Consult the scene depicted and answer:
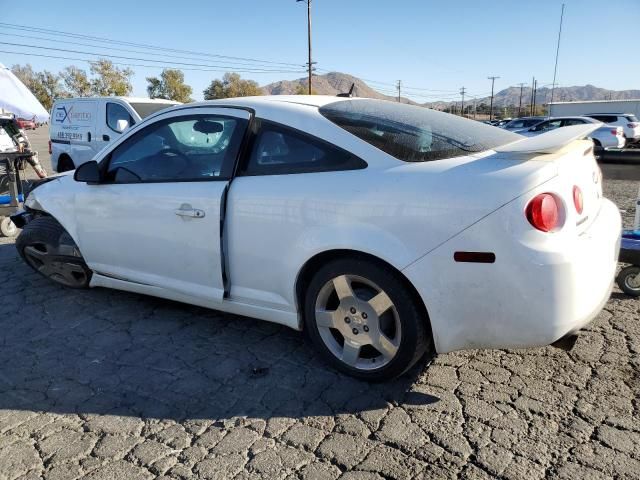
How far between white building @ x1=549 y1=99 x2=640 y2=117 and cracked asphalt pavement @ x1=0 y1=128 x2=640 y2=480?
167 ft

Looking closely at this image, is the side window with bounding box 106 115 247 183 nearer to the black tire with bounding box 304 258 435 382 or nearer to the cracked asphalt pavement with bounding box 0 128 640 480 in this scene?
the black tire with bounding box 304 258 435 382

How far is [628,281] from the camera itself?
391cm

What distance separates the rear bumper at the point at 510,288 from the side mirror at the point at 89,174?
247cm

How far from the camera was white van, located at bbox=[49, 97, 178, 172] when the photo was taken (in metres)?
9.72

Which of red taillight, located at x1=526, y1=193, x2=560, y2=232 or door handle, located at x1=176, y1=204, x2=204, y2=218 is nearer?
red taillight, located at x1=526, y1=193, x2=560, y2=232

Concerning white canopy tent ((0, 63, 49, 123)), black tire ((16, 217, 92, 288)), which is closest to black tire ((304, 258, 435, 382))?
black tire ((16, 217, 92, 288))

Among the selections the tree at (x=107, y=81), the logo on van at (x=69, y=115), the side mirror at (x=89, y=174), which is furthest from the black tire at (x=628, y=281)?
the tree at (x=107, y=81)

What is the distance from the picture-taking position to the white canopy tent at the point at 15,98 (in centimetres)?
1048

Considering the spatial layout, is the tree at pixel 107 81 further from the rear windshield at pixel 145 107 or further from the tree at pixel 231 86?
the rear windshield at pixel 145 107

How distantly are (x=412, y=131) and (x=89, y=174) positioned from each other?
93.0 inches

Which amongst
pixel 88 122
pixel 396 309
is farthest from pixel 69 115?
pixel 396 309

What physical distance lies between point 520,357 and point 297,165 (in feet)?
5.86

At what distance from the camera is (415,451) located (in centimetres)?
221

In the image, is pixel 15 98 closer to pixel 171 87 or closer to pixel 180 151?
pixel 180 151
